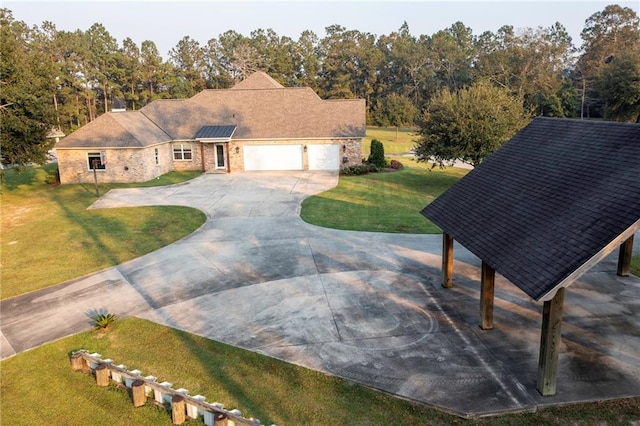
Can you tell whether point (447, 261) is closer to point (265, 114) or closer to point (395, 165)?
point (395, 165)

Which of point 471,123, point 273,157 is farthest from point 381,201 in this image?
point 273,157

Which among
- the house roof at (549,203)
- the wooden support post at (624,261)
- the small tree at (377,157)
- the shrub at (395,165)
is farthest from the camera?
the shrub at (395,165)

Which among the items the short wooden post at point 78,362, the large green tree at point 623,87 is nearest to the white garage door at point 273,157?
the short wooden post at point 78,362

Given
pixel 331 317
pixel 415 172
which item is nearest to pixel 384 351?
pixel 331 317

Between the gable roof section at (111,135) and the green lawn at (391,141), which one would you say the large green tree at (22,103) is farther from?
the green lawn at (391,141)

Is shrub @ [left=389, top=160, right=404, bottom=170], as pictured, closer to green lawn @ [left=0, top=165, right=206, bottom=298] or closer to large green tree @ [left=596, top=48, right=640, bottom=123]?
green lawn @ [left=0, top=165, right=206, bottom=298]
